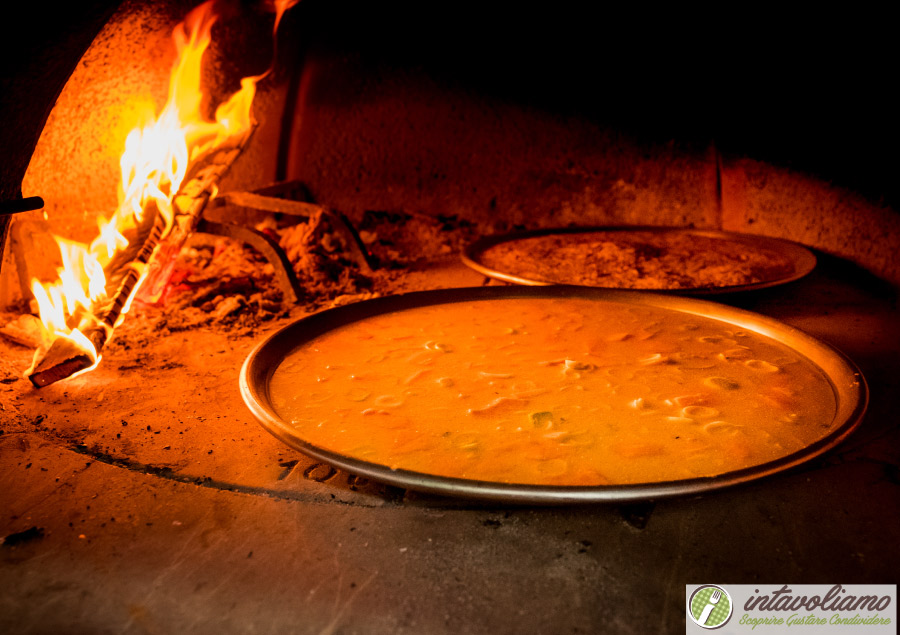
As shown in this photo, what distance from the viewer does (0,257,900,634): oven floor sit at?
1.53m

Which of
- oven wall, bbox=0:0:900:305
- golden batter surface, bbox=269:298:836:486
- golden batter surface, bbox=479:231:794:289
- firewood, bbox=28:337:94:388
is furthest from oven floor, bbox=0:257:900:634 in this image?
oven wall, bbox=0:0:900:305

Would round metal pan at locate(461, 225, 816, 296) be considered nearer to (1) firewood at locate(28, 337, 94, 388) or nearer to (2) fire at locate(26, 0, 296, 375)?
(2) fire at locate(26, 0, 296, 375)

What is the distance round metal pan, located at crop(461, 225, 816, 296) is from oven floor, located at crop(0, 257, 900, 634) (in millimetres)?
810

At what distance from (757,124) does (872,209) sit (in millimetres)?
705

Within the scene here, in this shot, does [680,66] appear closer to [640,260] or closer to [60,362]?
[640,260]

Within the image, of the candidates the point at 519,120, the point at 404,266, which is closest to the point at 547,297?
the point at 404,266

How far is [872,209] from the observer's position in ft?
11.7

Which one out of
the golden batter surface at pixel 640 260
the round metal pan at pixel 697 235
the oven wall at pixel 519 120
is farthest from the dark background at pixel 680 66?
the golden batter surface at pixel 640 260

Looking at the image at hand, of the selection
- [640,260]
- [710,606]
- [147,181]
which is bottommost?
[710,606]

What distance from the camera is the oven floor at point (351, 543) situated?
60.3 inches

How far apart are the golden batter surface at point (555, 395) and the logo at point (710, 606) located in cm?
25

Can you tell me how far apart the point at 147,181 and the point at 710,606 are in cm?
305

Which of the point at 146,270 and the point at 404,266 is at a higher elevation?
the point at 146,270

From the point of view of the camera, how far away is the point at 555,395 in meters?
2.12
